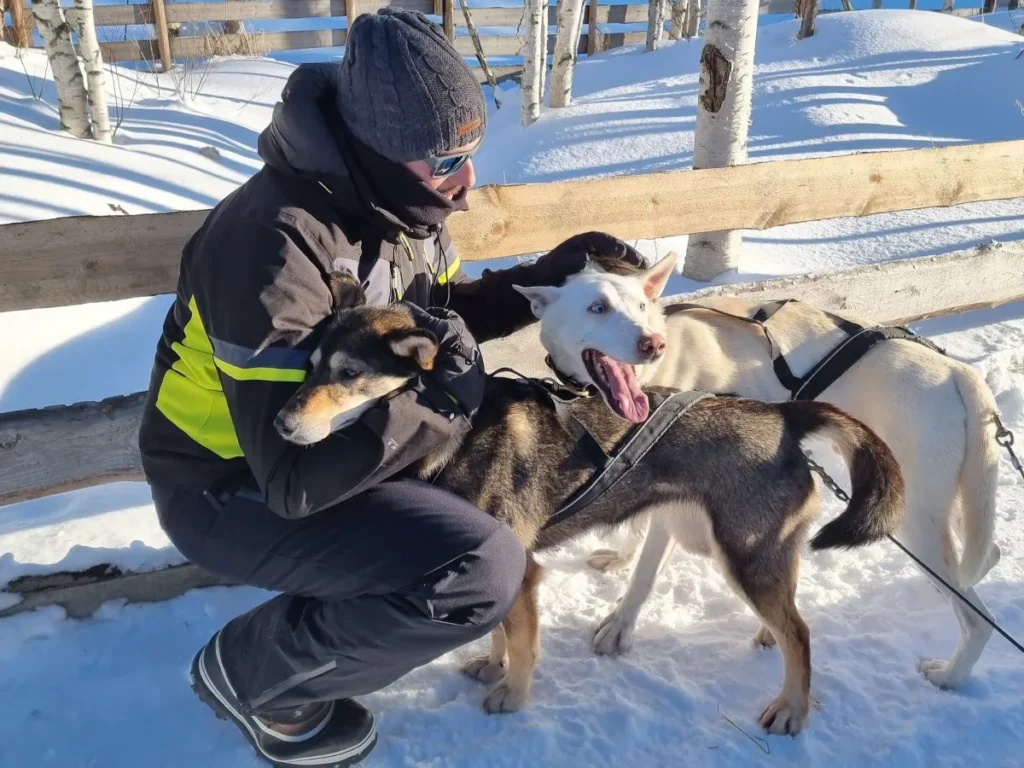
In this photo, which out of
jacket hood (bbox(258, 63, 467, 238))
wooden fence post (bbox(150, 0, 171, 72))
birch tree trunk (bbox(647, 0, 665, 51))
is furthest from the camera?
birch tree trunk (bbox(647, 0, 665, 51))

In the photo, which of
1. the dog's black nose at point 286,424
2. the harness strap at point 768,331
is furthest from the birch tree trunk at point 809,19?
the dog's black nose at point 286,424

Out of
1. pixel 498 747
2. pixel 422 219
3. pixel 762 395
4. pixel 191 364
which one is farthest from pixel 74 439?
pixel 762 395

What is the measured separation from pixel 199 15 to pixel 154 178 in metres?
8.90

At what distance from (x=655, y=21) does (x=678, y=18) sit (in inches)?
115

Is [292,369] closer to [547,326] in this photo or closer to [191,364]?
[191,364]

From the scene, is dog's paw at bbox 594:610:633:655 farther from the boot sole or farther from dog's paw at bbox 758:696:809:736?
the boot sole

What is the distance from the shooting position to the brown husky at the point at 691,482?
2.21 meters

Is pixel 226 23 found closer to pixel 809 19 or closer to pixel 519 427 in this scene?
pixel 809 19

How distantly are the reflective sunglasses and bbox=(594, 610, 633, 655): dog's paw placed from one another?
1.55m

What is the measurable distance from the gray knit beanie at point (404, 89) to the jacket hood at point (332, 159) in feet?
0.14

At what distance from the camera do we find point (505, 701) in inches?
92.8

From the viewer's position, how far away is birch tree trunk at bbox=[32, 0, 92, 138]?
7.70 metres

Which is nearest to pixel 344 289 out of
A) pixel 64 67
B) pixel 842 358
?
pixel 842 358

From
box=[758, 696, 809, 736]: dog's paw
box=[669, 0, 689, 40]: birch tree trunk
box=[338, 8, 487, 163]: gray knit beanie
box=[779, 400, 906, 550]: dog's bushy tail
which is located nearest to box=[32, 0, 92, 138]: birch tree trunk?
box=[338, 8, 487, 163]: gray knit beanie
